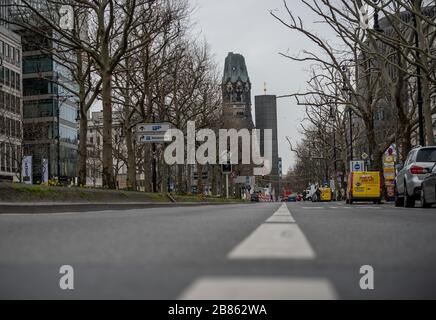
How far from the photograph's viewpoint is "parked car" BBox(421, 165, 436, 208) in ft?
51.7

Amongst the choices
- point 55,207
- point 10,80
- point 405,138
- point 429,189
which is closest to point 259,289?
point 55,207

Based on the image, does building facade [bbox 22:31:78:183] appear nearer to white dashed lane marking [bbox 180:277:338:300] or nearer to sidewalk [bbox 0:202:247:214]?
sidewalk [bbox 0:202:247:214]

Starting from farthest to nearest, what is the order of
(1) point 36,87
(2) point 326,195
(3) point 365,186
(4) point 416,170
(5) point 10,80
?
1. (1) point 36,87
2. (2) point 326,195
3. (5) point 10,80
4. (3) point 365,186
5. (4) point 416,170

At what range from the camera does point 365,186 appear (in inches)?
1319

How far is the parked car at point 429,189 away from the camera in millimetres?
15770

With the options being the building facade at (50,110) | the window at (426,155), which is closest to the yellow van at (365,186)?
the window at (426,155)

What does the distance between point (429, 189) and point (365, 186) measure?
1740 centimetres

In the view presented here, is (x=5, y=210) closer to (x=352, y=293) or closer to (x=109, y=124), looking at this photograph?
(x=352, y=293)

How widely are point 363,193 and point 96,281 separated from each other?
3195 cm

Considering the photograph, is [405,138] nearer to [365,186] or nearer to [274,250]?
[365,186]

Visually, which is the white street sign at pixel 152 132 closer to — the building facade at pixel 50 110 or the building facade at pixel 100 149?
the building facade at pixel 100 149

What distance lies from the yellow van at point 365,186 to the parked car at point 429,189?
16.3 metres

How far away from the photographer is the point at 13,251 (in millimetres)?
3893
